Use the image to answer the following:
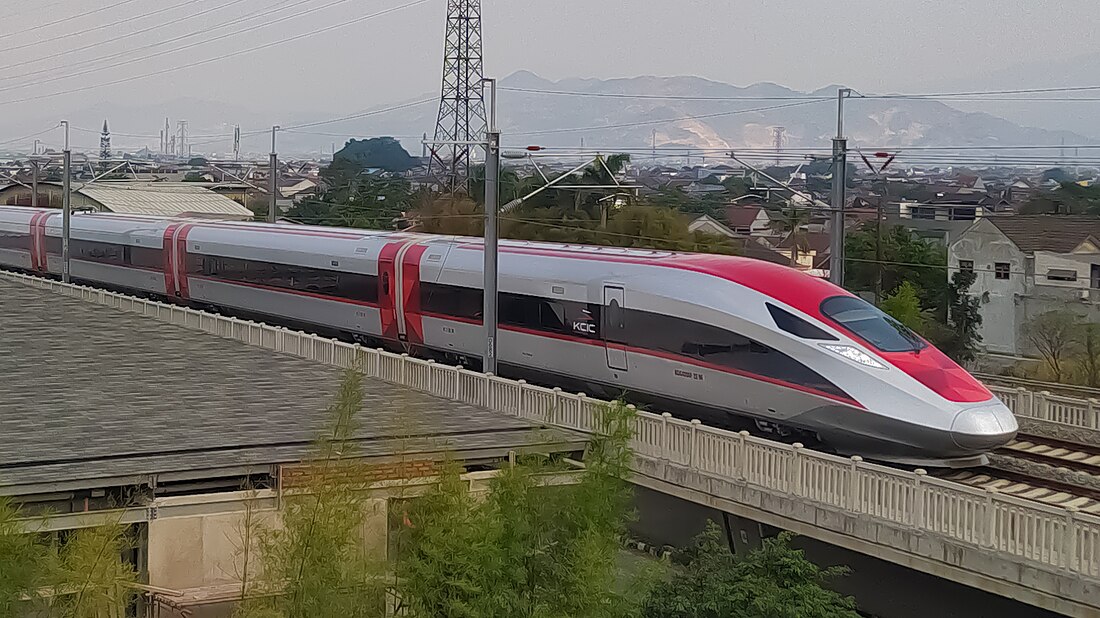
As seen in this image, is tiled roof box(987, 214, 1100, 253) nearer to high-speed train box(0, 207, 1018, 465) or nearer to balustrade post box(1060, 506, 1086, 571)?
high-speed train box(0, 207, 1018, 465)

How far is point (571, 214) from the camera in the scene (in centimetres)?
5797

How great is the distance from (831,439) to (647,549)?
267 centimetres

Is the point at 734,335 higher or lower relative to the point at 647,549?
higher

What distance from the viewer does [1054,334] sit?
136ft

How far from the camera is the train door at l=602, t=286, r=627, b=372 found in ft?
63.9

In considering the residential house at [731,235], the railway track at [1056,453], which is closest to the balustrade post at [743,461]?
the railway track at [1056,453]

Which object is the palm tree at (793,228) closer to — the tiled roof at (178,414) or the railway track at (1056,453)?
the railway track at (1056,453)

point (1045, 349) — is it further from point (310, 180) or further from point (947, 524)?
point (310, 180)

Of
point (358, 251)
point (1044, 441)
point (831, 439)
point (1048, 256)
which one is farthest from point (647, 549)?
point (1048, 256)

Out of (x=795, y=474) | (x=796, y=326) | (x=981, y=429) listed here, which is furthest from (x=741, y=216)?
(x=795, y=474)

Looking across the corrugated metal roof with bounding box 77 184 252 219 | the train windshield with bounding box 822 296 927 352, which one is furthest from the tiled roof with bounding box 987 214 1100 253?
the corrugated metal roof with bounding box 77 184 252 219

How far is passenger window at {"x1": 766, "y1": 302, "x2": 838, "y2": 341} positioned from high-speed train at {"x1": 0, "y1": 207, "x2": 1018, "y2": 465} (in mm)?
20

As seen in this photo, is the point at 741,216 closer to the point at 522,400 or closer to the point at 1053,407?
the point at 1053,407

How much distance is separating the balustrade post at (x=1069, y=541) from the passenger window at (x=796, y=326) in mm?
5470
